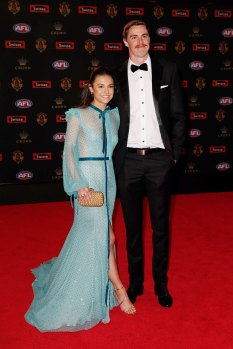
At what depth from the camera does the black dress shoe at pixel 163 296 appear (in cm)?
299

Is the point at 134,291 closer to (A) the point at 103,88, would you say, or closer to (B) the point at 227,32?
(A) the point at 103,88

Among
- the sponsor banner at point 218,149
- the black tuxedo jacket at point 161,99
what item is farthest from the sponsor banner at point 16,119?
the black tuxedo jacket at point 161,99

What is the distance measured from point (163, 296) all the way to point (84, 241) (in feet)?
2.34

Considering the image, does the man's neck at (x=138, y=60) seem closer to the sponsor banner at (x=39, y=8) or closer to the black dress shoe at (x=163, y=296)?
the black dress shoe at (x=163, y=296)

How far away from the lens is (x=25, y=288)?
3314 millimetres

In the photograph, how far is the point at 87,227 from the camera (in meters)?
2.76

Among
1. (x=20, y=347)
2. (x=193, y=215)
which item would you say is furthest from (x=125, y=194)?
(x=193, y=215)

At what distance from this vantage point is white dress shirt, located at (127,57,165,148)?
285 centimetres

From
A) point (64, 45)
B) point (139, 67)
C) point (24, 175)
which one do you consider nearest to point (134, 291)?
point (139, 67)

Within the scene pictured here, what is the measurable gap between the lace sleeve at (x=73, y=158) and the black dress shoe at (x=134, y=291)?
91cm

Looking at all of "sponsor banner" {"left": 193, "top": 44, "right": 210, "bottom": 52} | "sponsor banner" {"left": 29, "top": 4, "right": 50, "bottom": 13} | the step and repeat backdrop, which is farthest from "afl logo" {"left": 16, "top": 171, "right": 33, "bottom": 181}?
"sponsor banner" {"left": 193, "top": 44, "right": 210, "bottom": 52}

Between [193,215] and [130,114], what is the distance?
295 cm

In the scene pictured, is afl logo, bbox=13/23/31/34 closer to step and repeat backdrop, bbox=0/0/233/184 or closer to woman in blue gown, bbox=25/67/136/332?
step and repeat backdrop, bbox=0/0/233/184

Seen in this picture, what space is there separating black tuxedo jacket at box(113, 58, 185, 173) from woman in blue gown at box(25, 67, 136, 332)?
74 mm
